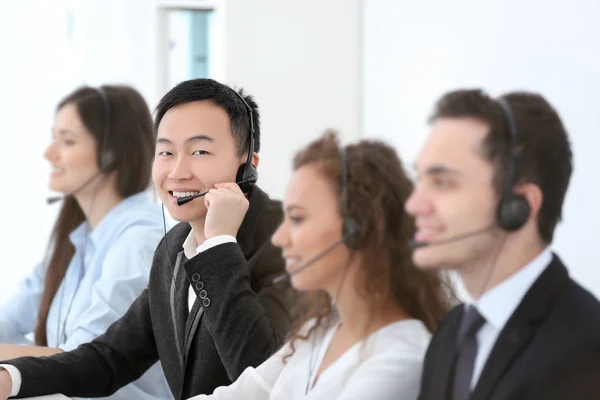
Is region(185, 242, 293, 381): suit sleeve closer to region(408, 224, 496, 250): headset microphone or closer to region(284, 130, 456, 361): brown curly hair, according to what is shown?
region(284, 130, 456, 361): brown curly hair

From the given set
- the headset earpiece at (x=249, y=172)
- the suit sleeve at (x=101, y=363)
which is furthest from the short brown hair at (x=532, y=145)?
the suit sleeve at (x=101, y=363)

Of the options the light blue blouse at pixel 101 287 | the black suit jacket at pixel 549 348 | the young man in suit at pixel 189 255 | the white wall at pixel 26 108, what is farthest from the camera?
the white wall at pixel 26 108

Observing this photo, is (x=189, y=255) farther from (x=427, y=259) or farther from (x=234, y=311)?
(x=427, y=259)

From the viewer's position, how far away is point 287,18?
369 cm

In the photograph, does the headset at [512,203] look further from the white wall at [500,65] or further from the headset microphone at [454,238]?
the white wall at [500,65]

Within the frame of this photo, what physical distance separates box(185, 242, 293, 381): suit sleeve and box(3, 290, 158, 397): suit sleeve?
328mm

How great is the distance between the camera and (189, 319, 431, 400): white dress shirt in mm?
1096

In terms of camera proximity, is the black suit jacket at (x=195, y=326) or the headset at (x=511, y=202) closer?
the headset at (x=511, y=202)

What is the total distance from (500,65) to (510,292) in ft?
5.88

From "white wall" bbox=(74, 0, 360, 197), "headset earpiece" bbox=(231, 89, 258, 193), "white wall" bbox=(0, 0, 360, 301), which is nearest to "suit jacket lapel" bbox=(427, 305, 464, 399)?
"headset earpiece" bbox=(231, 89, 258, 193)

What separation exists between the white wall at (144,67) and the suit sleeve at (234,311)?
6.39 feet

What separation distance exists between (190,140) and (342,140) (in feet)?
1.68

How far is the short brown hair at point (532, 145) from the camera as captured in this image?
932 mm

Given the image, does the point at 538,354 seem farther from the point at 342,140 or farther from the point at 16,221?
→ the point at 16,221
